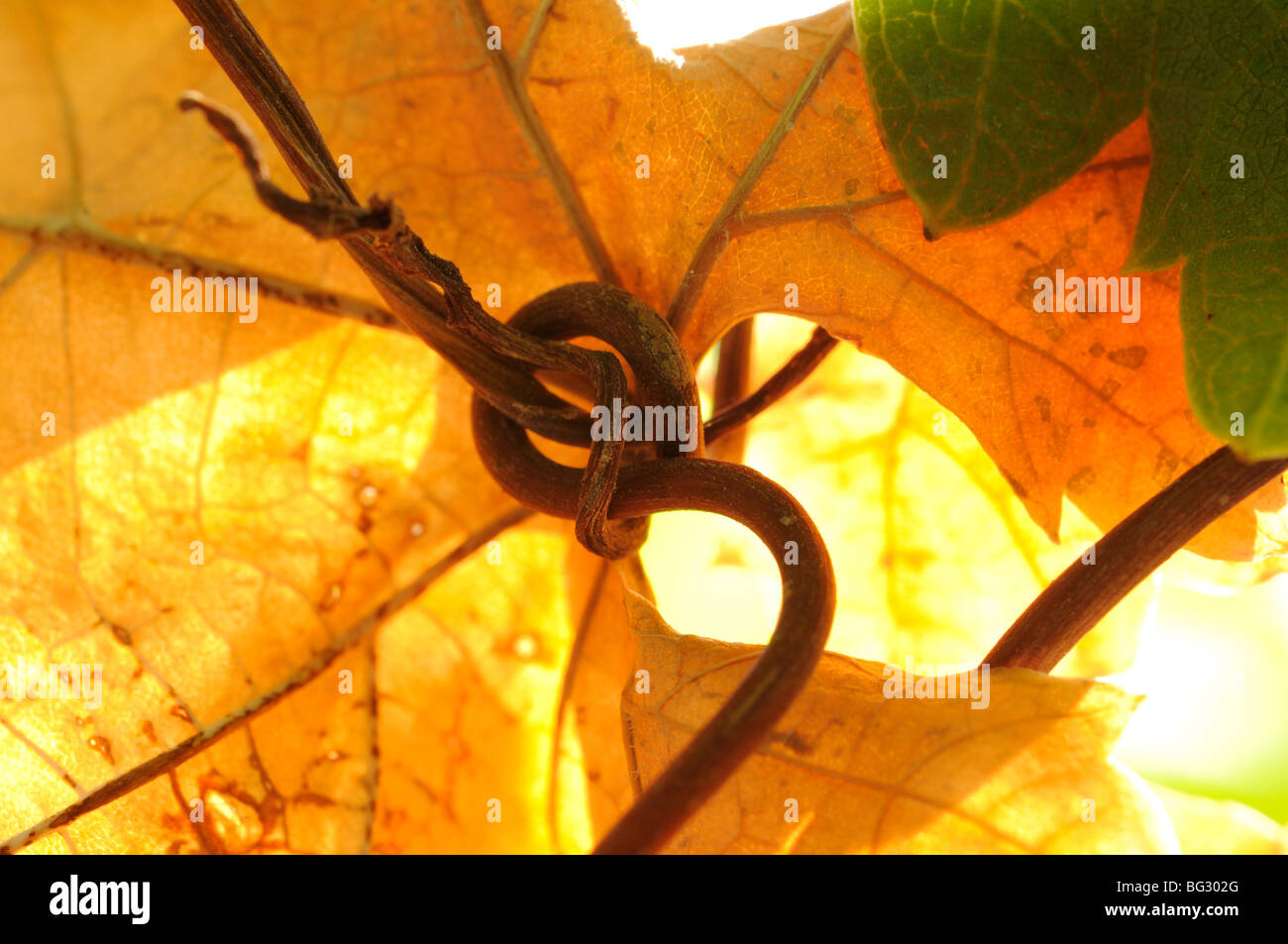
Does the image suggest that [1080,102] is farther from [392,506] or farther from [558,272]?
[392,506]

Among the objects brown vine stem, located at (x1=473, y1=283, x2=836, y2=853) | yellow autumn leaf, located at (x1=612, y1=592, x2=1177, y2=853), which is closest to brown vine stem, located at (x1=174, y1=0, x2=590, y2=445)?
brown vine stem, located at (x1=473, y1=283, x2=836, y2=853)

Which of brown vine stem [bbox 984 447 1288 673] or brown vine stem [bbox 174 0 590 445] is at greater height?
brown vine stem [bbox 174 0 590 445]

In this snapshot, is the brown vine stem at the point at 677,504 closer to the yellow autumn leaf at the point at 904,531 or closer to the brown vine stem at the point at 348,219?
the brown vine stem at the point at 348,219

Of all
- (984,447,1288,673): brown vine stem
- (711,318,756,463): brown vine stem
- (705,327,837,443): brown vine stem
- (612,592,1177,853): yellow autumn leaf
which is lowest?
(612,592,1177,853): yellow autumn leaf

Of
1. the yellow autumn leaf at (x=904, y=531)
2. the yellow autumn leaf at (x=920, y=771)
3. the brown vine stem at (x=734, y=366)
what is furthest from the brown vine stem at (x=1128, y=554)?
the brown vine stem at (x=734, y=366)

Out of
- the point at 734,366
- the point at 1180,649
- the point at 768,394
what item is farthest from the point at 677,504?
the point at 1180,649

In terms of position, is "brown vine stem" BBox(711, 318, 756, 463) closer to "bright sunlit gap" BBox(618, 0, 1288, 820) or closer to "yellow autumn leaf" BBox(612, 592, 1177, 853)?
"bright sunlit gap" BBox(618, 0, 1288, 820)
